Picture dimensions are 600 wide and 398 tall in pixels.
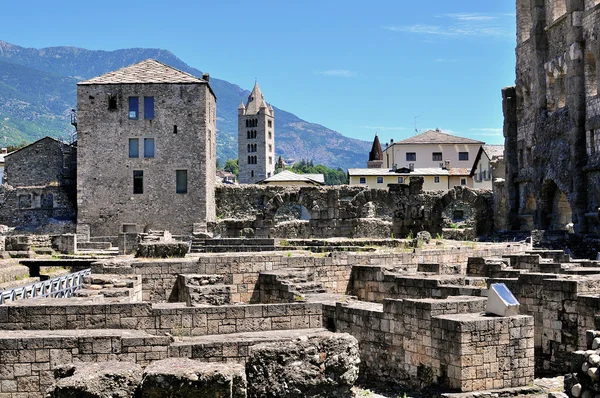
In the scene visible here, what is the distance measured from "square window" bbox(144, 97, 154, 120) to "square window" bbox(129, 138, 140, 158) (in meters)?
1.49

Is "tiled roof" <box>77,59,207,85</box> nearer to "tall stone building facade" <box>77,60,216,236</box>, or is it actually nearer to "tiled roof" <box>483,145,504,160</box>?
"tall stone building facade" <box>77,60,216,236</box>

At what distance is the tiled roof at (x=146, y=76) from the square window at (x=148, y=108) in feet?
3.52

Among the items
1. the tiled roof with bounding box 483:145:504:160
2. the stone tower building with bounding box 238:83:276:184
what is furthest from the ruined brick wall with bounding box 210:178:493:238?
the stone tower building with bounding box 238:83:276:184

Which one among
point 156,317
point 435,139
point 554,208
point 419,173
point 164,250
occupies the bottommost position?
→ point 156,317

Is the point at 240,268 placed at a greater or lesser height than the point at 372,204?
lesser

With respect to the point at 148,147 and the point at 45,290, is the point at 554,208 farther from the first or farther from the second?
the point at 45,290

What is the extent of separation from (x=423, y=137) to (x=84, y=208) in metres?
55.4

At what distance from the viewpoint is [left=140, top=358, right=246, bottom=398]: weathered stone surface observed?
7277 mm

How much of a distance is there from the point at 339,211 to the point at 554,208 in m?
14.6

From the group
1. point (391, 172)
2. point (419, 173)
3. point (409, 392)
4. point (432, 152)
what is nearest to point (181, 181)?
point (409, 392)

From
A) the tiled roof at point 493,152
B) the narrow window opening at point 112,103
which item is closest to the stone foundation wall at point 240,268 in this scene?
the narrow window opening at point 112,103

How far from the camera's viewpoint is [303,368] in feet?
26.7

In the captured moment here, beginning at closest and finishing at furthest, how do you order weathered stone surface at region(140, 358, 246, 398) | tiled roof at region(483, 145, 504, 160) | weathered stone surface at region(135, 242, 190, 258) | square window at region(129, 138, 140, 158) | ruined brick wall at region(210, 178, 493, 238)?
weathered stone surface at region(140, 358, 246, 398) < weathered stone surface at region(135, 242, 190, 258) < ruined brick wall at region(210, 178, 493, 238) < square window at region(129, 138, 140, 158) < tiled roof at region(483, 145, 504, 160)

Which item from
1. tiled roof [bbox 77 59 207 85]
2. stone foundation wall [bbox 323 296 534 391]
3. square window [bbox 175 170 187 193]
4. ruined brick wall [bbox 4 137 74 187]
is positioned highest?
tiled roof [bbox 77 59 207 85]
